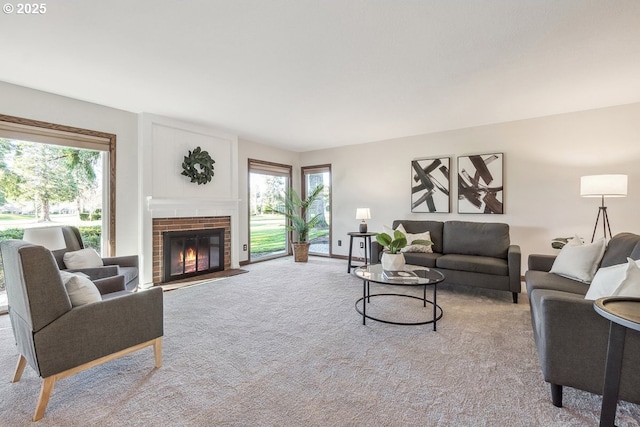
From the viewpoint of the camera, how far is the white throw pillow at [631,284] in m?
1.54

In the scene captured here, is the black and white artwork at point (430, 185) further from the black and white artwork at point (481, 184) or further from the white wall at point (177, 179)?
the white wall at point (177, 179)

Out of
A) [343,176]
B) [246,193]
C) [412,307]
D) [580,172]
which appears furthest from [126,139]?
[580,172]

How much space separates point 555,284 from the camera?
8.06 ft

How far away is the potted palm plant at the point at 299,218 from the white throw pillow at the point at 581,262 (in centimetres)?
→ 409

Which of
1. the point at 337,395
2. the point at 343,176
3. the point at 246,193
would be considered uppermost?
the point at 343,176

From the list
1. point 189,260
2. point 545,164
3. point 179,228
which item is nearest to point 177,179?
point 179,228

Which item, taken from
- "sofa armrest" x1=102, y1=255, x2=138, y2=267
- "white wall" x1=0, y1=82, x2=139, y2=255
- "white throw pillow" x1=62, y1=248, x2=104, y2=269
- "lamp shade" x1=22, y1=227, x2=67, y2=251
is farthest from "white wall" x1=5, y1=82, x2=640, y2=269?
"lamp shade" x1=22, y1=227, x2=67, y2=251

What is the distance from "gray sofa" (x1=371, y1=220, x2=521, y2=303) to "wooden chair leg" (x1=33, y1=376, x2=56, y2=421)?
376 centimetres

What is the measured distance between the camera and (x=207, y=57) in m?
2.50

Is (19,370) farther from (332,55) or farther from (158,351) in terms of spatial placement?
(332,55)

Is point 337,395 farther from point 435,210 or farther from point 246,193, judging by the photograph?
point 246,193

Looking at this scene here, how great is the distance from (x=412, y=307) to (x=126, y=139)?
4267 millimetres

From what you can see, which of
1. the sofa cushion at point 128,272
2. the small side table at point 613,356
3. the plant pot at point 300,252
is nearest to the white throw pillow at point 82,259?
the sofa cushion at point 128,272

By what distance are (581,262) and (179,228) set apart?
16.2 feet
